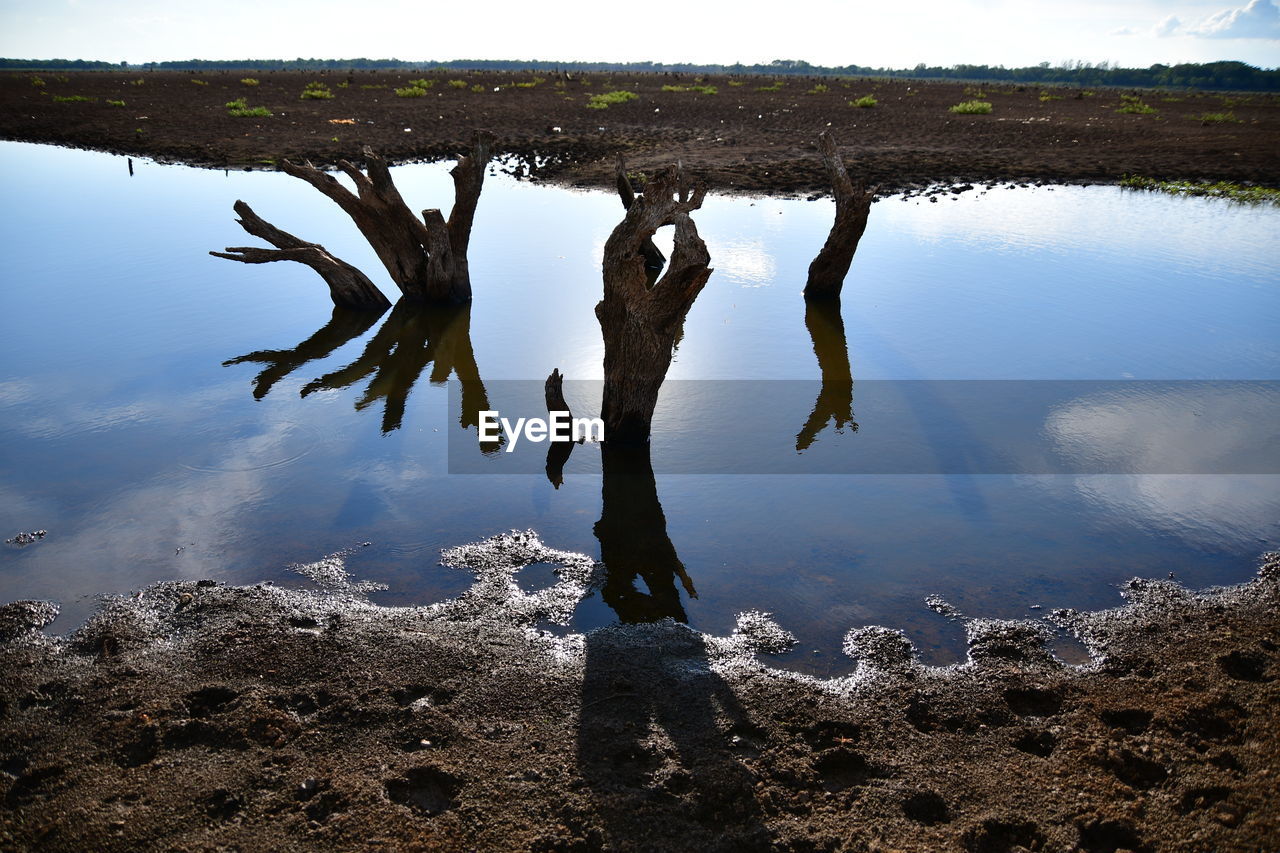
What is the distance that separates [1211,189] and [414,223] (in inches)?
780

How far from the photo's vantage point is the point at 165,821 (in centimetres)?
359

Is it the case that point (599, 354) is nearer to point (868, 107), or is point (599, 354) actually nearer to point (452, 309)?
point (452, 309)

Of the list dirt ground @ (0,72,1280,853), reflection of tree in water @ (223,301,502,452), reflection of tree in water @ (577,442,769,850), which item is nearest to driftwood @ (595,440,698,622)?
reflection of tree in water @ (577,442,769,850)

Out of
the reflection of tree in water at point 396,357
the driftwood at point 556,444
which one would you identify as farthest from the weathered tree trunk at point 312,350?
the driftwood at point 556,444

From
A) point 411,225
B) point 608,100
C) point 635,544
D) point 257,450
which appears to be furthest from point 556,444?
point 608,100

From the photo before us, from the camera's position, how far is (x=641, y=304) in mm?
7074

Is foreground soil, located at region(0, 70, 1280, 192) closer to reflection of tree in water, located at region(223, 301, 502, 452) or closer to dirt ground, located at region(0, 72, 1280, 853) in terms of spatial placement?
reflection of tree in water, located at region(223, 301, 502, 452)

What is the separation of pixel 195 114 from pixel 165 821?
3657 centimetres

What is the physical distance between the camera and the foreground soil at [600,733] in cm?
362

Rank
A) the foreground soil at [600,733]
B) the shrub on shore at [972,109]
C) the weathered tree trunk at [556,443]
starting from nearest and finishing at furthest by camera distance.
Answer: the foreground soil at [600,733], the weathered tree trunk at [556,443], the shrub on shore at [972,109]

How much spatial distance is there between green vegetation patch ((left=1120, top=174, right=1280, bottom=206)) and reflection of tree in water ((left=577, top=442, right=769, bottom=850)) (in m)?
20.5

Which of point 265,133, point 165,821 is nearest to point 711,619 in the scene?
point 165,821

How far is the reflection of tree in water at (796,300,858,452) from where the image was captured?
27.5 feet

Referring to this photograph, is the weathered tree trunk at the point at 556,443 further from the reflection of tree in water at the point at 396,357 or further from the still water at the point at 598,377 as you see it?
the reflection of tree in water at the point at 396,357
